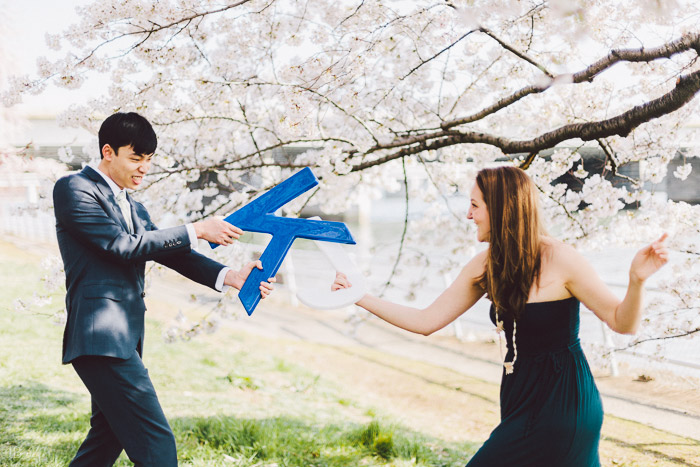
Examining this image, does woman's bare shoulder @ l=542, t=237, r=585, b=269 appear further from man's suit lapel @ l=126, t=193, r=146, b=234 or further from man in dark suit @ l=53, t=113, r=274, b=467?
man's suit lapel @ l=126, t=193, r=146, b=234

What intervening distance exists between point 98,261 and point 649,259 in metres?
1.89

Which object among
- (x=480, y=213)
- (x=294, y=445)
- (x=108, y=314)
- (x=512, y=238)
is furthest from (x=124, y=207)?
(x=294, y=445)

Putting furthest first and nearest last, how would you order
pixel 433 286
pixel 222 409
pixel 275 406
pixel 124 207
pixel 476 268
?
pixel 433 286
pixel 275 406
pixel 222 409
pixel 124 207
pixel 476 268

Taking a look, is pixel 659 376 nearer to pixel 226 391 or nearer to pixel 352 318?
pixel 352 318

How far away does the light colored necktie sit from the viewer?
237cm

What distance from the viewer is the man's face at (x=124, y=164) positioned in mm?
2305

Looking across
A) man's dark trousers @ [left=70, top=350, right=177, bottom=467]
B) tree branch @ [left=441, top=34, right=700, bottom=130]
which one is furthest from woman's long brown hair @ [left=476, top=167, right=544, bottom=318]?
tree branch @ [left=441, top=34, right=700, bottom=130]

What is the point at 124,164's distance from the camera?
7.59 feet

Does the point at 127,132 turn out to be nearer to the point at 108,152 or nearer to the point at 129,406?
the point at 108,152

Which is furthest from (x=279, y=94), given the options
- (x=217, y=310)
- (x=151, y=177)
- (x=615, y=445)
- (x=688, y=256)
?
(x=615, y=445)

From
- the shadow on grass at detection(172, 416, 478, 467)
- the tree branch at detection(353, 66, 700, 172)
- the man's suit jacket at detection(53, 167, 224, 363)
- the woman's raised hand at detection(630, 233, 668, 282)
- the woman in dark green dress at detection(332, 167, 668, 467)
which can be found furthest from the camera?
the shadow on grass at detection(172, 416, 478, 467)

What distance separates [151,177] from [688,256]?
4.19 meters

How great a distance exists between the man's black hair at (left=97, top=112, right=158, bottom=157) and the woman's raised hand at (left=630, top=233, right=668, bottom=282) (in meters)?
1.80

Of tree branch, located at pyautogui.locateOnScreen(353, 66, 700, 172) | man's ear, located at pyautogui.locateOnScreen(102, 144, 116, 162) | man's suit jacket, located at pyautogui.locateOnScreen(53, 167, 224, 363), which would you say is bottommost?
man's suit jacket, located at pyautogui.locateOnScreen(53, 167, 224, 363)
